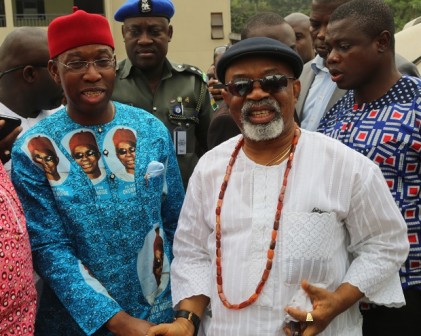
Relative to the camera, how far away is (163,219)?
10.6 ft

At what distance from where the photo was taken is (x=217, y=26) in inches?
1067

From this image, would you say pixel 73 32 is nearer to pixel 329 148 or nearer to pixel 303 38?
pixel 329 148

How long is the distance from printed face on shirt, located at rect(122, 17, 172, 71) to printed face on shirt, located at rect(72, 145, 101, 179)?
174 cm

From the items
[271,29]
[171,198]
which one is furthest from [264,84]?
[271,29]

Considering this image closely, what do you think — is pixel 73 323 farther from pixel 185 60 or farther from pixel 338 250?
pixel 185 60

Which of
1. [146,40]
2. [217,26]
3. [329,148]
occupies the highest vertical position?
[146,40]

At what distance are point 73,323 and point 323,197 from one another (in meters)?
1.26

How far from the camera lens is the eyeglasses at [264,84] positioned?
2.63 meters

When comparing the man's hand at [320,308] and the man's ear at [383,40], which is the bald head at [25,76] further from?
the man's hand at [320,308]

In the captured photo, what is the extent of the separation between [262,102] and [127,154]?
707 mm

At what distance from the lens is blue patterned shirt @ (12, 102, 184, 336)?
2.82 m

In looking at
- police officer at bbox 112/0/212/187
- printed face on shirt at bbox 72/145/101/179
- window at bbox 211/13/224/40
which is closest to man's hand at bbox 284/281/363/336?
printed face on shirt at bbox 72/145/101/179

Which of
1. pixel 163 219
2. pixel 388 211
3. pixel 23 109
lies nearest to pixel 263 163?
pixel 388 211

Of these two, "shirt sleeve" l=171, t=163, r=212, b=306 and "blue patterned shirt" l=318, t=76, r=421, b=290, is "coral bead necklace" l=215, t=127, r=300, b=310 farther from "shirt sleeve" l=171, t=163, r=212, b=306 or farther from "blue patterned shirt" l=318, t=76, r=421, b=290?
"blue patterned shirt" l=318, t=76, r=421, b=290
